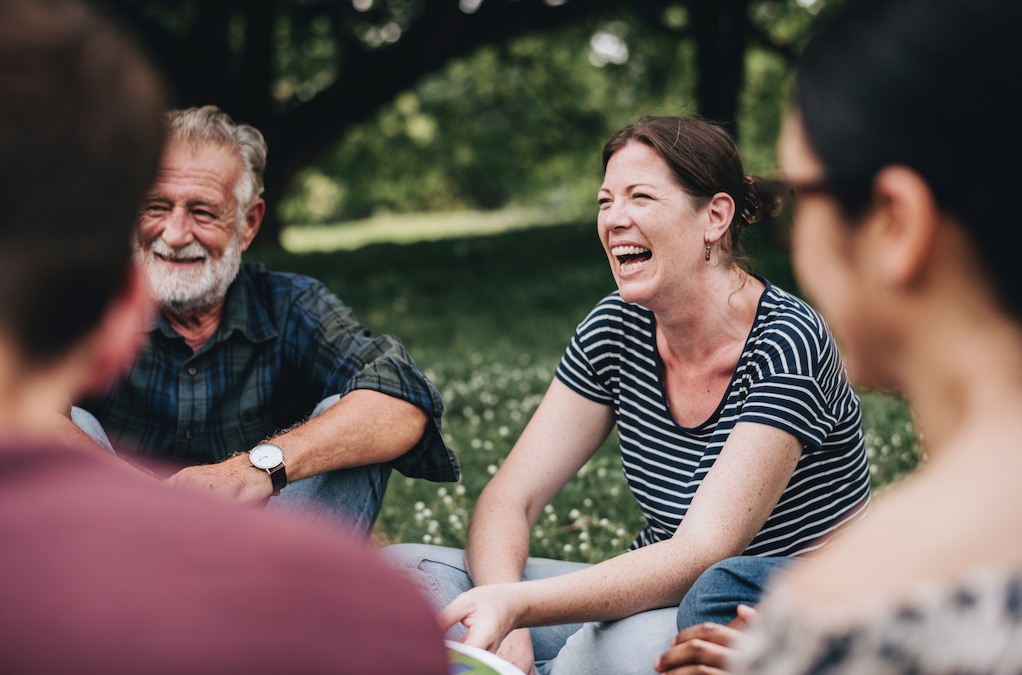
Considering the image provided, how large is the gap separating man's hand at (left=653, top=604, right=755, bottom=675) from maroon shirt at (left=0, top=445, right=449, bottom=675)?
1.37 m

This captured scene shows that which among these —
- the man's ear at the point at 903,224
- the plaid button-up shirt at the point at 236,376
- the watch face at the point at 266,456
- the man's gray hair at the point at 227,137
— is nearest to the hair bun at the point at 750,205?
the plaid button-up shirt at the point at 236,376

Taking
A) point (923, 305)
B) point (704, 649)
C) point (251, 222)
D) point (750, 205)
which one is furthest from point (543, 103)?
point (923, 305)

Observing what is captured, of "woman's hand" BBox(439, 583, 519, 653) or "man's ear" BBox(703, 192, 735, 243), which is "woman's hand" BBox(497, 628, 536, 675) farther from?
"man's ear" BBox(703, 192, 735, 243)

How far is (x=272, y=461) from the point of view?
10.8ft

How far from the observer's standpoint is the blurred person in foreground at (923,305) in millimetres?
1137

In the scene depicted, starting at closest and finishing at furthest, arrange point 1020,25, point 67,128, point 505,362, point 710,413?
point 67,128 → point 1020,25 → point 710,413 → point 505,362

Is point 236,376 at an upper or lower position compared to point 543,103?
lower

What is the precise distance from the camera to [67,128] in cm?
111

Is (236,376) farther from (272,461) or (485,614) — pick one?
(485,614)

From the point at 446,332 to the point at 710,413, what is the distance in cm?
700

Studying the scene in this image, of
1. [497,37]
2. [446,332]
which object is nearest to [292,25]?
[497,37]

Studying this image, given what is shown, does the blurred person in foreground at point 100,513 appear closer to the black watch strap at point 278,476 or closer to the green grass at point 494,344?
the black watch strap at point 278,476

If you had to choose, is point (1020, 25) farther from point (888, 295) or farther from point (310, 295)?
point (310, 295)

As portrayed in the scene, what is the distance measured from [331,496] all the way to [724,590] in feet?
4.66
